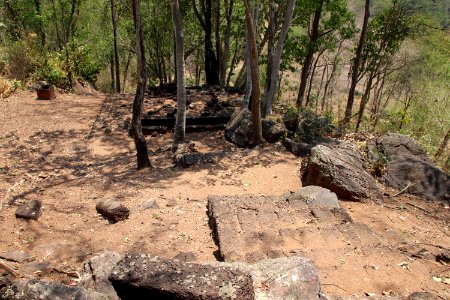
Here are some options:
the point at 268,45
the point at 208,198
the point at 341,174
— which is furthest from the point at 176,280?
the point at 268,45

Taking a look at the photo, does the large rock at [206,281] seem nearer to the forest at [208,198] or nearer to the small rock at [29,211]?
the forest at [208,198]

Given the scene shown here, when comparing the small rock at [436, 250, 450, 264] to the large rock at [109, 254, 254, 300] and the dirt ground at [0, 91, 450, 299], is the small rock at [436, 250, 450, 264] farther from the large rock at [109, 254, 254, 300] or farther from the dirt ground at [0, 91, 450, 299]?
the large rock at [109, 254, 254, 300]

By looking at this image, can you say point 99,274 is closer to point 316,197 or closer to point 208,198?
point 208,198

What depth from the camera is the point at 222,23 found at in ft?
61.9

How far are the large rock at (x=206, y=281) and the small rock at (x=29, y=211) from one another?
3443 millimetres

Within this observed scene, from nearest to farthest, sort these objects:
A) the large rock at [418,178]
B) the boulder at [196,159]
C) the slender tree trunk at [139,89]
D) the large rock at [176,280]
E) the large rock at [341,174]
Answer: the large rock at [176,280]
the large rock at [341,174]
the large rock at [418,178]
the slender tree trunk at [139,89]
the boulder at [196,159]

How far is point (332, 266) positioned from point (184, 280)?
2.12 metres

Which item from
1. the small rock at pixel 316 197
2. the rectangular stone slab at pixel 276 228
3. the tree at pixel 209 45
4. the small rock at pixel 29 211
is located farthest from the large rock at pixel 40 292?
the tree at pixel 209 45

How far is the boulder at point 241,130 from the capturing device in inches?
394

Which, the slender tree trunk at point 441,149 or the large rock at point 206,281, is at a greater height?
the large rock at point 206,281

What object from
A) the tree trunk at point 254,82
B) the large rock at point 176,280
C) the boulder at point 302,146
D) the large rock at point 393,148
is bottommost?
the boulder at point 302,146

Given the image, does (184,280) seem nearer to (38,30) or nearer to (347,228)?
(347,228)

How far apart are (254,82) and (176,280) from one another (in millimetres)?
6405

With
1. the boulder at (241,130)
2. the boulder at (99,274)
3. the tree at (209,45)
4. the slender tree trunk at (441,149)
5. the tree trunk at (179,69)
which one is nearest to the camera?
the boulder at (99,274)
